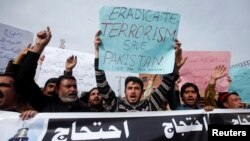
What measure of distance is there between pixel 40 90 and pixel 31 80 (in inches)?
6.5

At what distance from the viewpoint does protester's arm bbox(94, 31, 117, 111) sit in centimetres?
376

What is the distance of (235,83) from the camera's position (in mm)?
5902

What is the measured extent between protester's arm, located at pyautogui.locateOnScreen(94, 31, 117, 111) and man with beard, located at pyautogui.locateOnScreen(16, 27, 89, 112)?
302 millimetres

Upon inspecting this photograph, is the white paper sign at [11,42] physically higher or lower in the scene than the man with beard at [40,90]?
higher

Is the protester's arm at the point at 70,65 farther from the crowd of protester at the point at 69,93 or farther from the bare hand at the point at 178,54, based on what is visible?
the bare hand at the point at 178,54

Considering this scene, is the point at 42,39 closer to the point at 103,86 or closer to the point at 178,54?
the point at 103,86

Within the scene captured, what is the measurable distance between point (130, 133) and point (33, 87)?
1.15m

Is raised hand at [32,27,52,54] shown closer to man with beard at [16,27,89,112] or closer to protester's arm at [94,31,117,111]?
man with beard at [16,27,89,112]

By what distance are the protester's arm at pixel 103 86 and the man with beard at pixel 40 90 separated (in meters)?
0.30

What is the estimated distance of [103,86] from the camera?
3.76m

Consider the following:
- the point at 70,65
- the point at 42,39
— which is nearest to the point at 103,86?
the point at 42,39

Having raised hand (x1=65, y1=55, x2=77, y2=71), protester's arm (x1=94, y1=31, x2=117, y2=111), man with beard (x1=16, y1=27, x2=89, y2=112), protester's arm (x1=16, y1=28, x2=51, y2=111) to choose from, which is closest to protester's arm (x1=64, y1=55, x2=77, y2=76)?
raised hand (x1=65, y1=55, x2=77, y2=71)

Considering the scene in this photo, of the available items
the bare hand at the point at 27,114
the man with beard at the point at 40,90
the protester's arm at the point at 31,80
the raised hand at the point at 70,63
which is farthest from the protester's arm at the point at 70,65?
the bare hand at the point at 27,114

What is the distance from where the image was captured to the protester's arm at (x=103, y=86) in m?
3.76
